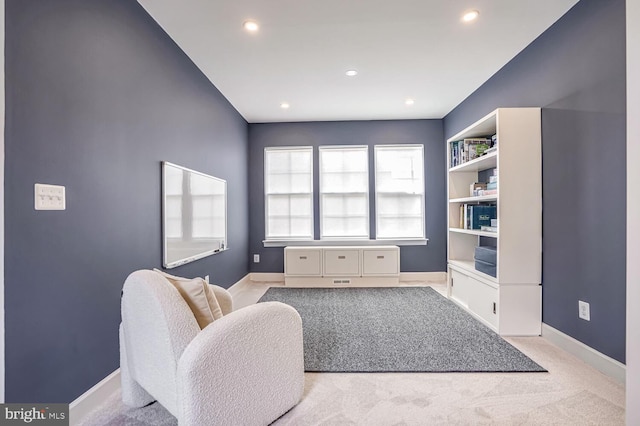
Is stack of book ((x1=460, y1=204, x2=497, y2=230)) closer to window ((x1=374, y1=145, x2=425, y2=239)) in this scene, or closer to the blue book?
the blue book

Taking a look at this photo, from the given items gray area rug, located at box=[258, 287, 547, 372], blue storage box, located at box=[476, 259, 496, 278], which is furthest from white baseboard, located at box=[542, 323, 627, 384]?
blue storage box, located at box=[476, 259, 496, 278]

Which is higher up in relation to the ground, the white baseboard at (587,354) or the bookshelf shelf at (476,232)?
the bookshelf shelf at (476,232)

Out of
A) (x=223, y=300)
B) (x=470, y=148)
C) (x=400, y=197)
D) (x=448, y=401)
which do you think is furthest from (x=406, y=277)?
(x=223, y=300)

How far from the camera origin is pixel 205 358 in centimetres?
115

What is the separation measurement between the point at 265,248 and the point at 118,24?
3.37m

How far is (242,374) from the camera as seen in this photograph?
Result: 128 cm

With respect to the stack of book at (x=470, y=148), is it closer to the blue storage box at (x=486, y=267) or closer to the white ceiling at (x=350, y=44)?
the white ceiling at (x=350, y=44)

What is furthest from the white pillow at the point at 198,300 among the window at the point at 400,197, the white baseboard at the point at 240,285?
the window at the point at 400,197

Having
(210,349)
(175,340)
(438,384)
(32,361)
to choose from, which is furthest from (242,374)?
(438,384)

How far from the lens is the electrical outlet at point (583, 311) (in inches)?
80.6

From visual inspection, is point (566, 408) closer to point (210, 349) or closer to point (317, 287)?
point (210, 349)

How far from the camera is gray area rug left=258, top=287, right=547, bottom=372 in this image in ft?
6.61

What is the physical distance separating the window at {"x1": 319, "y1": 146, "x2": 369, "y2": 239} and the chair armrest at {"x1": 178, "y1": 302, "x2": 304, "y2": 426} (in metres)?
3.17

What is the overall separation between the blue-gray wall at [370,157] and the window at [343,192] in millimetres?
112
